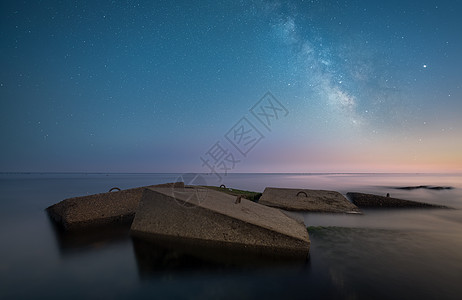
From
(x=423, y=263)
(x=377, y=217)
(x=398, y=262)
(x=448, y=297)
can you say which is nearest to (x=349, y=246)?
(x=398, y=262)

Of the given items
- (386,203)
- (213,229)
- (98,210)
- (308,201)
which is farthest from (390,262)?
(386,203)

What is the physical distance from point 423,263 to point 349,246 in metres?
1.66

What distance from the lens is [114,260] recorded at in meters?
5.34

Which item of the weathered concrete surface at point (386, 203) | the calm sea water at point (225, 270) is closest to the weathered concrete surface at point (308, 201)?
the weathered concrete surface at point (386, 203)

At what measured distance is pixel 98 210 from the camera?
27.7 ft

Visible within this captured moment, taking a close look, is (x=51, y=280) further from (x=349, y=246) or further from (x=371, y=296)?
(x=349, y=246)

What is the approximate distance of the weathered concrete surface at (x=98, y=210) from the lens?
26.3 feet

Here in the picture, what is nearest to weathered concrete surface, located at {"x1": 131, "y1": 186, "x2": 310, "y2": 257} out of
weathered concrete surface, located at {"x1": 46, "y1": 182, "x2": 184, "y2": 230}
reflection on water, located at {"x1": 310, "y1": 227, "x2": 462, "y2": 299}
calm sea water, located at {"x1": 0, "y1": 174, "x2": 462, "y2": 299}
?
calm sea water, located at {"x1": 0, "y1": 174, "x2": 462, "y2": 299}

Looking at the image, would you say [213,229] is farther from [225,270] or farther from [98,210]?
[98,210]

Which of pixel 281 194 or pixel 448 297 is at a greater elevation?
pixel 281 194

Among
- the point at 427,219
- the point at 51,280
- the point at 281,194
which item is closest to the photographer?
the point at 51,280

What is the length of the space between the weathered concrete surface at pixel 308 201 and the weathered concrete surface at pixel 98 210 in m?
7.54

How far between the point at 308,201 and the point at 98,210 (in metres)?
11.1

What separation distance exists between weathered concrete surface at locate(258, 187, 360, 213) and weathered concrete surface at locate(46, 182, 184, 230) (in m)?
7.54
